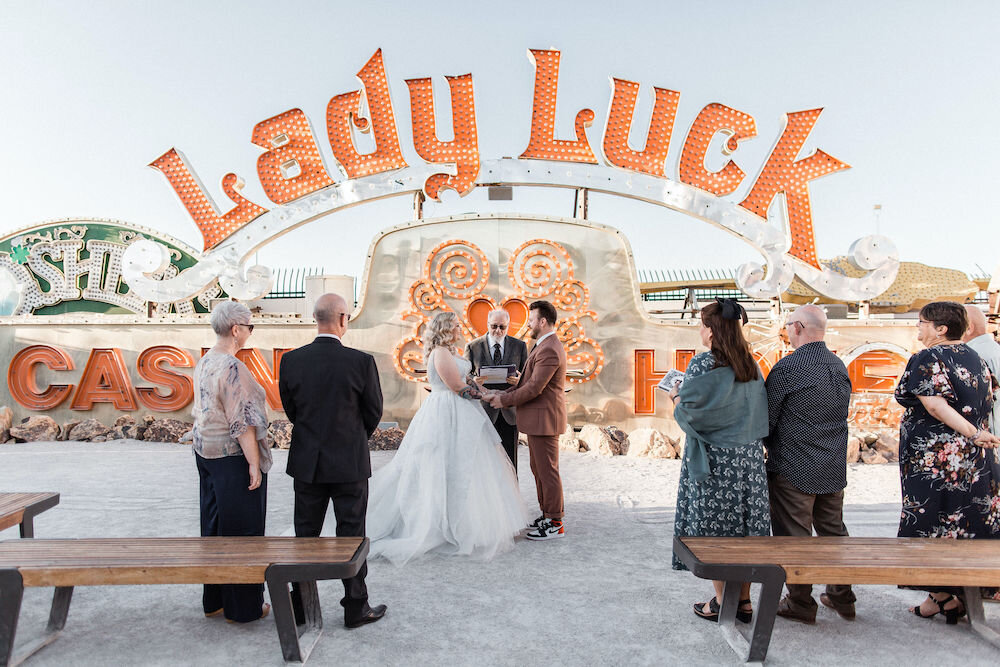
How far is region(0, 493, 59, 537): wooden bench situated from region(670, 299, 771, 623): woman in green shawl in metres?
3.97

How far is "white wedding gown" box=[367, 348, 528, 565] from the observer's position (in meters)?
4.66

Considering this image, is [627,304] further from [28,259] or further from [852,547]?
[28,259]

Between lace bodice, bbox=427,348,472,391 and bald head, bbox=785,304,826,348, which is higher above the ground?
bald head, bbox=785,304,826,348

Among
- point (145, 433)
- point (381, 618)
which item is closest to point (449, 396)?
point (381, 618)

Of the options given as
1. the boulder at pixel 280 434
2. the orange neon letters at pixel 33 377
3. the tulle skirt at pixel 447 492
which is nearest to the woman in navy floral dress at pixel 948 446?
the tulle skirt at pixel 447 492

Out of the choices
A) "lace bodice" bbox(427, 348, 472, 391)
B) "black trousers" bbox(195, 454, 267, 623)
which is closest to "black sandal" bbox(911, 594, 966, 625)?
"lace bodice" bbox(427, 348, 472, 391)

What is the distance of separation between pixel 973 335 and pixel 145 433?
1043 cm

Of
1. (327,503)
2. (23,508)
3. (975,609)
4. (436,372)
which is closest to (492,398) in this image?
(436,372)

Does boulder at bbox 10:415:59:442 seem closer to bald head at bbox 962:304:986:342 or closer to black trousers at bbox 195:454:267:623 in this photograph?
black trousers at bbox 195:454:267:623

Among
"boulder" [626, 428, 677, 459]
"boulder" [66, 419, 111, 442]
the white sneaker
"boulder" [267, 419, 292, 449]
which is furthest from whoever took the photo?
"boulder" [66, 419, 111, 442]

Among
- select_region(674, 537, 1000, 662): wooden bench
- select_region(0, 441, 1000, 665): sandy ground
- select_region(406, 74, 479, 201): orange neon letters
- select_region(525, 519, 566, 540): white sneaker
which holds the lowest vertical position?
select_region(0, 441, 1000, 665): sandy ground

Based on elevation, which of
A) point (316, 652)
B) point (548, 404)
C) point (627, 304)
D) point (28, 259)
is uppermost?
point (28, 259)

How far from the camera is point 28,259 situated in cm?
1229

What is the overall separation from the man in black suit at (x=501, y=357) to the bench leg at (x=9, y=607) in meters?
3.62
